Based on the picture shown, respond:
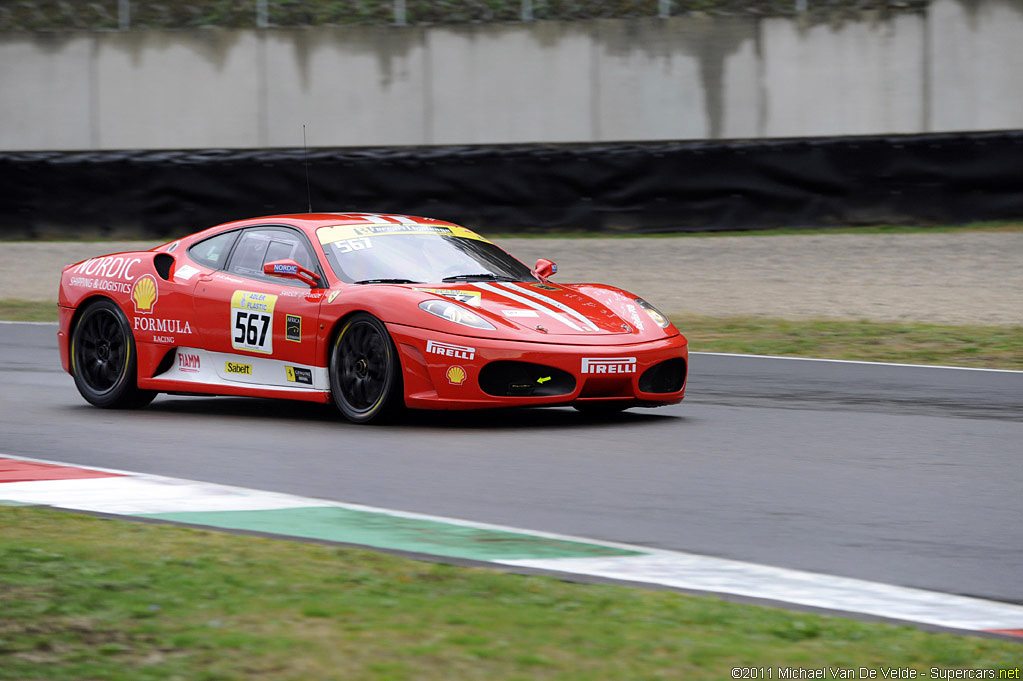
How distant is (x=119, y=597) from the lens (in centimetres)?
470

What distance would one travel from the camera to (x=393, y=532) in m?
6.00

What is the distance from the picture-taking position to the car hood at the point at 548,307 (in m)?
8.88

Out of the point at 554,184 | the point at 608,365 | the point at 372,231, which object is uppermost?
the point at 554,184

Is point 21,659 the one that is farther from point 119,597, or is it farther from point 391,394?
point 391,394

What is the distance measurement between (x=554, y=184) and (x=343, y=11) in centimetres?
614

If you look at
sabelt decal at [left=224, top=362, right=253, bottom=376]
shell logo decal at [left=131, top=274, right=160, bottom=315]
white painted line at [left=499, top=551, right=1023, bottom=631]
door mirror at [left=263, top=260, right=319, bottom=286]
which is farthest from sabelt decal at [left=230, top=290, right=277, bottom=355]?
white painted line at [left=499, top=551, right=1023, bottom=631]

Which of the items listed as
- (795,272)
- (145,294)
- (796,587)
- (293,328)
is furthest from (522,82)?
(796,587)

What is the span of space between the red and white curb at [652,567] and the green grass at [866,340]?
7.30 m

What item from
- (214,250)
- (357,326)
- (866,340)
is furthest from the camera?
(866,340)

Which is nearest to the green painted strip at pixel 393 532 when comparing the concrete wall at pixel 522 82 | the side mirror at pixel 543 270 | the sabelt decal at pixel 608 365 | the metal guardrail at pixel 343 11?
the sabelt decal at pixel 608 365

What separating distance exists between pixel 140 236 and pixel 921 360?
12.1 meters

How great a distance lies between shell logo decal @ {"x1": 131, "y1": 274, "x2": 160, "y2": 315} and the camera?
10086 millimetres

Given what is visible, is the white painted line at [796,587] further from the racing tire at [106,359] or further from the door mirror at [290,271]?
the racing tire at [106,359]

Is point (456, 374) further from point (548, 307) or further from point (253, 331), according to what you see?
point (253, 331)
